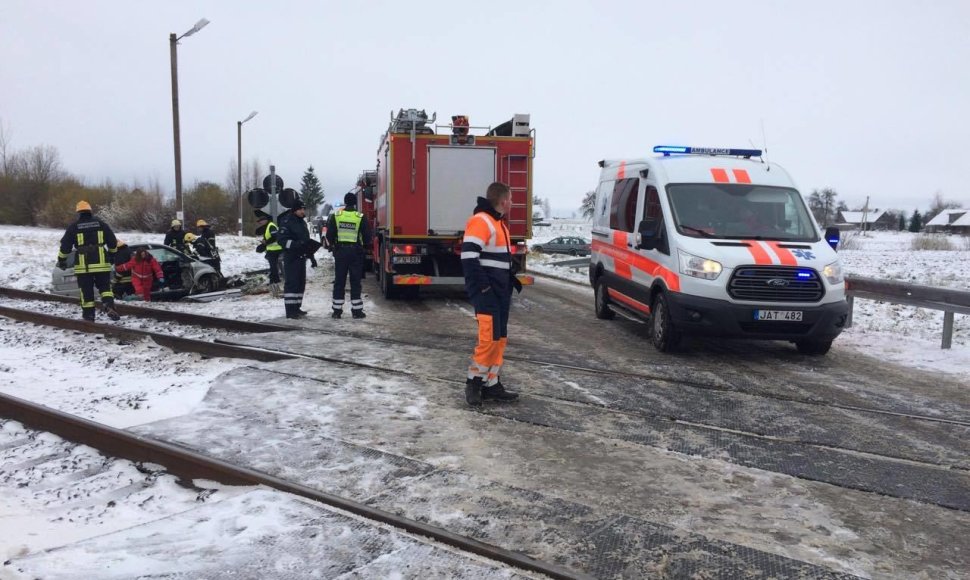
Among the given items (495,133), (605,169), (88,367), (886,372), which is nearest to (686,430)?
(886,372)

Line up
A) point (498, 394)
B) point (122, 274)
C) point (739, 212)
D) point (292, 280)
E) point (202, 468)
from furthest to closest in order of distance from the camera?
point (122, 274) < point (292, 280) < point (739, 212) < point (498, 394) < point (202, 468)

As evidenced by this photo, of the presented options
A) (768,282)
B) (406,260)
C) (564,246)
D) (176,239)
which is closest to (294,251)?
(406,260)

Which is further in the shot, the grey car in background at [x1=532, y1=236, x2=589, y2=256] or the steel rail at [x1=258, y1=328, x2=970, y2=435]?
the grey car in background at [x1=532, y1=236, x2=589, y2=256]

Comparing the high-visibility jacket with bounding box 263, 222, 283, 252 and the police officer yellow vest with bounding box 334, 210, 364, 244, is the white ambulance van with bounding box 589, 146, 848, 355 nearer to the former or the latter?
the police officer yellow vest with bounding box 334, 210, 364, 244

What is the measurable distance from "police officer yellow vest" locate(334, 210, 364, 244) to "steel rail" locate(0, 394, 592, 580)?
545 cm

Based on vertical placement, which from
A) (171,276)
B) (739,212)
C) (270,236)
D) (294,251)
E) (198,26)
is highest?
(198,26)

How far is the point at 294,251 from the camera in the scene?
10477 mm

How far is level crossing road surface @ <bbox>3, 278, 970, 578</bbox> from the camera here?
3.41 metres

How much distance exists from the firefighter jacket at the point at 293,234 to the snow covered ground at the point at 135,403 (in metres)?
1.20

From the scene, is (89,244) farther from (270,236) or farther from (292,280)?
(270,236)

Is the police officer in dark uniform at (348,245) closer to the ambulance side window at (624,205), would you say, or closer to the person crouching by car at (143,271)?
the ambulance side window at (624,205)

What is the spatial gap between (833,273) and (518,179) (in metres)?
6.10

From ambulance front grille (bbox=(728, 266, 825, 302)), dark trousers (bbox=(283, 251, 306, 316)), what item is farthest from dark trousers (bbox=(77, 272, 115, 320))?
ambulance front grille (bbox=(728, 266, 825, 302))

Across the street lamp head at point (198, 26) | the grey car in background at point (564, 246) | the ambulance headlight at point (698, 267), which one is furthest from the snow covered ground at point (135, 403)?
the grey car in background at point (564, 246)
